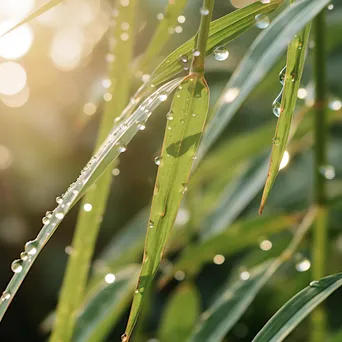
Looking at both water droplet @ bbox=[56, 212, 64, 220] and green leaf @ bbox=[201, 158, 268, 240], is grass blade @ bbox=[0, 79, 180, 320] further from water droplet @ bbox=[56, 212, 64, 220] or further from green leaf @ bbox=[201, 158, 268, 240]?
green leaf @ bbox=[201, 158, 268, 240]

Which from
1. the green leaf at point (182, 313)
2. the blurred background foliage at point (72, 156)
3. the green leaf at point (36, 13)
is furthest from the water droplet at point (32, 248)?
the blurred background foliage at point (72, 156)

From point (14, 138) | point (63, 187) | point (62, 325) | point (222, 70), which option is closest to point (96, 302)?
point (62, 325)

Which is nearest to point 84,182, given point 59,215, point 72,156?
point 59,215

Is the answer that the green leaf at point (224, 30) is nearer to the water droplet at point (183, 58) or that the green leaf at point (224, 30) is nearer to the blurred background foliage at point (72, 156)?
the water droplet at point (183, 58)

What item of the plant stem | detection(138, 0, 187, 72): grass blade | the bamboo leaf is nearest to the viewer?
the plant stem

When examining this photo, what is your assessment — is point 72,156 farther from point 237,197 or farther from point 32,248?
point 32,248

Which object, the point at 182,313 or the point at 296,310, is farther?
the point at 182,313

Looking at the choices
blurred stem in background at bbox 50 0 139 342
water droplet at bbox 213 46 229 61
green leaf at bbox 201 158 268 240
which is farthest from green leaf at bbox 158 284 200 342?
water droplet at bbox 213 46 229 61
